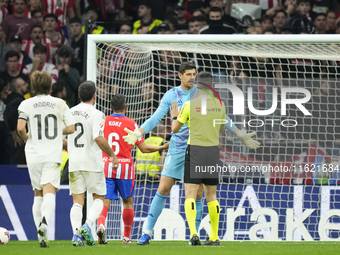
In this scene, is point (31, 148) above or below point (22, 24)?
below

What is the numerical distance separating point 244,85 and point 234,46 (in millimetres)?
760

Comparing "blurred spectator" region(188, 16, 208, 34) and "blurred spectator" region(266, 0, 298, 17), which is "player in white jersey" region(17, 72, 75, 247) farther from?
"blurred spectator" region(266, 0, 298, 17)

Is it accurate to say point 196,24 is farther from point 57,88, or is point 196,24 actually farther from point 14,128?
point 14,128

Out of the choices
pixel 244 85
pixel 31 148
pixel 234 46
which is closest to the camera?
pixel 31 148

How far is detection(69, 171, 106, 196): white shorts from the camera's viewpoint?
18.9 feet

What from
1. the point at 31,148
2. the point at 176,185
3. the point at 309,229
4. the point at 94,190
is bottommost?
the point at 309,229

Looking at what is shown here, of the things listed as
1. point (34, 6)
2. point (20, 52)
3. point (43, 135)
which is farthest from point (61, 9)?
point (43, 135)

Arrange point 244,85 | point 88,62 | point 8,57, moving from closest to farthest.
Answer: point 88,62 → point 244,85 → point 8,57

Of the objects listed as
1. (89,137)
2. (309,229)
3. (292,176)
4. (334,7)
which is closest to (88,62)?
(89,137)

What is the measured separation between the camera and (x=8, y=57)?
10062mm

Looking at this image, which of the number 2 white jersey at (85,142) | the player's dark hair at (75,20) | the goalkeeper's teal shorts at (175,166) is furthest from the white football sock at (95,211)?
the player's dark hair at (75,20)

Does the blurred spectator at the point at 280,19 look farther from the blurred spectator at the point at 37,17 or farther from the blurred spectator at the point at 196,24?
the blurred spectator at the point at 37,17

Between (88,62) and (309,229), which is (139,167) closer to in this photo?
(88,62)

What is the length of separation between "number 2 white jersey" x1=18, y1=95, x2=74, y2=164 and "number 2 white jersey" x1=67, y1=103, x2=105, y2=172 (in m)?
0.37
